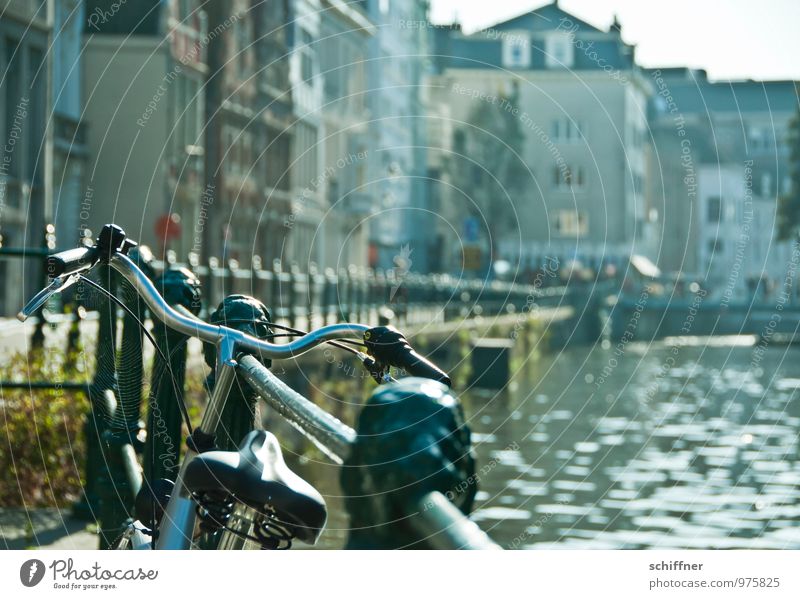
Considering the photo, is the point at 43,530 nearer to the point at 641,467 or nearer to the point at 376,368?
the point at 376,368

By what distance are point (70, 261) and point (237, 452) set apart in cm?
53

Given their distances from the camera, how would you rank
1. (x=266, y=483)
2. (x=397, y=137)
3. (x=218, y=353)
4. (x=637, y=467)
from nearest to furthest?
(x=266, y=483) → (x=218, y=353) → (x=637, y=467) → (x=397, y=137)

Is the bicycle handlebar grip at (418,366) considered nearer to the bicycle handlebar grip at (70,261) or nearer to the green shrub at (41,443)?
the bicycle handlebar grip at (70,261)

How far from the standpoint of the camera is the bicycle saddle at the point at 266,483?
208 cm

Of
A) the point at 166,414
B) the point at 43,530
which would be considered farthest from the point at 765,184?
the point at 166,414

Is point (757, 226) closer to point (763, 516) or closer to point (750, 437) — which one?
point (750, 437)

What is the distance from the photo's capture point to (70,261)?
2537 mm

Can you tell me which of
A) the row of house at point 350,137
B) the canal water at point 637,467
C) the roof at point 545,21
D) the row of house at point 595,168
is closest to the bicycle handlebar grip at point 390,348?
the row of house at point 350,137

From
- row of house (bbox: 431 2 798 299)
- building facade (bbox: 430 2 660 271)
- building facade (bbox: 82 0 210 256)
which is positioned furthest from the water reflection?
building facade (bbox: 430 2 660 271)

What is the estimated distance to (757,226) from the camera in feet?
238

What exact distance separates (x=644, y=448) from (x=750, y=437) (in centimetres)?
247

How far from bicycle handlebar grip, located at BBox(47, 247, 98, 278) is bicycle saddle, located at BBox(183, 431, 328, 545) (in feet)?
1.68
